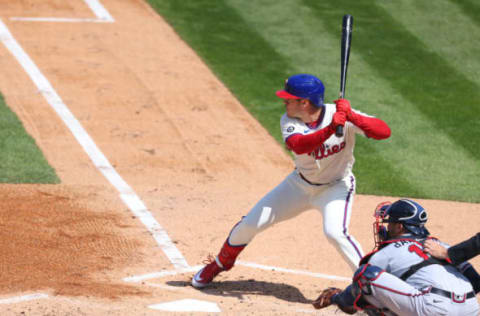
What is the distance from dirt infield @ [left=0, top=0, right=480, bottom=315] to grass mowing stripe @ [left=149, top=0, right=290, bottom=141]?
262 mm

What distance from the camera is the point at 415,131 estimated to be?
1105 cm

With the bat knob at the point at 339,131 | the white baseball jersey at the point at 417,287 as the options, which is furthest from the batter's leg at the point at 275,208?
the white baseball jersey at the point at 417,287

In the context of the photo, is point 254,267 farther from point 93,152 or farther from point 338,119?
point 93,152

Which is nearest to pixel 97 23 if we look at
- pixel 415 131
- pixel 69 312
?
pixel 415 131

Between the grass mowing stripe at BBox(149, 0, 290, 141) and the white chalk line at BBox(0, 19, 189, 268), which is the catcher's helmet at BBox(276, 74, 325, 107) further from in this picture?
the grass mowing stripe at BBox(149, 0, 290, 141)

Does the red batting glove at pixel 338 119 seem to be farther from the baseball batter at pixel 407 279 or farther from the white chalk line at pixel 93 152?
the white chalk line at pixel 93 152

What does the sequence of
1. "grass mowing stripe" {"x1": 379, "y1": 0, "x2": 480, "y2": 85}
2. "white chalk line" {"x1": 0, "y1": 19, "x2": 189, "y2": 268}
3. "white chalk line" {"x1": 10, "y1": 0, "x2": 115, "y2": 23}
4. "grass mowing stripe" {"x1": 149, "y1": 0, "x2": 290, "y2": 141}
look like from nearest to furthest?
"white chalk line" {"x1": 0, "y1": 19, "x2": 189, "y2": 268}, "grass mowing stripe" {"x1": 149, "y1": 0, "x2": 290, "y2": 141}, "grass mowing stripe" {"x1": 379, "y1": 0, "x2": 480, "y2": 85}, "white chalk line" {"x1": 10, "y1": 0, "x2": 115, "y2": 23}

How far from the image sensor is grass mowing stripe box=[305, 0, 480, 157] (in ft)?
37.1

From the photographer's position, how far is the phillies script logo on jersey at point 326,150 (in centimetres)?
635

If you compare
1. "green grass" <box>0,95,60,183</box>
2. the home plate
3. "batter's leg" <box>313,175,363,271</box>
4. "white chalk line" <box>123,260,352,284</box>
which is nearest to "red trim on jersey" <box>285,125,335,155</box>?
"batter's leg" <box>313,175,363,271</box>

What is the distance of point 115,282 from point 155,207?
196 cm

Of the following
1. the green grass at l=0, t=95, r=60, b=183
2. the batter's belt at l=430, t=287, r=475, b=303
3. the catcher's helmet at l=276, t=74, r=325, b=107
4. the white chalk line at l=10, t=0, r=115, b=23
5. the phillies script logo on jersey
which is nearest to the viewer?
the batter's belt at l=430, t=287, r=475, b=303

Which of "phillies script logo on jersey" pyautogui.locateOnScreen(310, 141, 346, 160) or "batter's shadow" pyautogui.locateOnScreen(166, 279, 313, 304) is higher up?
"phillies script logo on jersey" pyautogui.locateOnScreen(310, 141, 346, 160)

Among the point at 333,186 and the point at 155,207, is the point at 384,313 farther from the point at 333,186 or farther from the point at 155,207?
the point at 155,207
